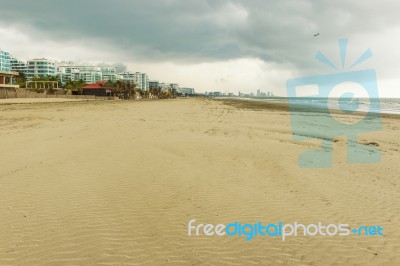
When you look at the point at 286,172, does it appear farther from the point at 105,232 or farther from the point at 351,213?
the point at 105,232

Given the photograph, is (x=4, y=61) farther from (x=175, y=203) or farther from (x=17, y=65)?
(x=175, y=203)

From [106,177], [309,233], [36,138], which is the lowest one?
[309,233]

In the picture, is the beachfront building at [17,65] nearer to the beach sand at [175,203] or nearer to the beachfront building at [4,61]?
the beachfront building at [4,61]

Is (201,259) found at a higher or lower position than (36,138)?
lower

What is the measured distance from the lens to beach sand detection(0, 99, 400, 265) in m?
4.12

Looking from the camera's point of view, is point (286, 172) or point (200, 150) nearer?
point (286, 172)

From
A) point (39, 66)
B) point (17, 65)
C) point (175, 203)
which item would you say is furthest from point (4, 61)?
point (175, 203)

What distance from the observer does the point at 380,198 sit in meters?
6.78

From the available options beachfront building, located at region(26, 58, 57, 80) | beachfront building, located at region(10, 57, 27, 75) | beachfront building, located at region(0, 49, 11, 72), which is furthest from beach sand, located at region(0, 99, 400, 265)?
beachfront building, located at region(10, 57, 27, 75)

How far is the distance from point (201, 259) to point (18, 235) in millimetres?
2920

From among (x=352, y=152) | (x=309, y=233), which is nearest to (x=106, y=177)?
(x=309, y=233)

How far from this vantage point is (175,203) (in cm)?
585

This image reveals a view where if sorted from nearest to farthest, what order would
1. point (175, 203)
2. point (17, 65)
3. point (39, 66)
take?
1. point (175, 203)
2. point (39, 66)
3. point (17, 65)

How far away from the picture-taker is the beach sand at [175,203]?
4121 mm
